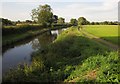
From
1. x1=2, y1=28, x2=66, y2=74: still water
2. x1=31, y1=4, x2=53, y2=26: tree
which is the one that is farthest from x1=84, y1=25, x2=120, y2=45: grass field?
x1=31, y1=4, x2=53, y2=26: tree

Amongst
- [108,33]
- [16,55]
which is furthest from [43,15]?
[16,55]

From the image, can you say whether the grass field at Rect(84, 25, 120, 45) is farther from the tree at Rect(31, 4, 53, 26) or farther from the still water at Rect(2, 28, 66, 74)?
the tree at Rect(31, 4, 53, 26)

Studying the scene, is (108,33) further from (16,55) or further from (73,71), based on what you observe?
(73,71)

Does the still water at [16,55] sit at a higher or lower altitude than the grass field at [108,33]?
lower

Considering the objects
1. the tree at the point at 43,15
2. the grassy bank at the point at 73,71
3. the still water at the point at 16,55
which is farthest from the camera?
the tree at the point at 43,15

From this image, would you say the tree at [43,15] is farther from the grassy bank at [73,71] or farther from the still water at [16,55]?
the grassy bank at [73,71]

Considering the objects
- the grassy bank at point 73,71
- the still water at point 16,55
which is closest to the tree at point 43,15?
the still water at point 16,55

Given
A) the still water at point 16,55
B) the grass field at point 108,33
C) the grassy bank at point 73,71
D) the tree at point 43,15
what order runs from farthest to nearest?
the tree at point 43,15
the grass field at point 108,33
the still water at point 16,55
the grassy bank at point 73,71

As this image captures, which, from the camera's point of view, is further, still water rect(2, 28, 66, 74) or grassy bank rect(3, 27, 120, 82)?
still water rect(2, 28, 66, 74)

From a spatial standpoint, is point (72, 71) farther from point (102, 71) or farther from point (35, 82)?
point (102, 71)

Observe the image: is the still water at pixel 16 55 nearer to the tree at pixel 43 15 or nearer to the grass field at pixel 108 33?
the grass field at pixel 108 33

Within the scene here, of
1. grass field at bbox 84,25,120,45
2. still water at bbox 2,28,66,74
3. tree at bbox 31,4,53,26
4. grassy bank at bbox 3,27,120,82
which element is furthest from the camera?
tree at bbox 31,4,53,26

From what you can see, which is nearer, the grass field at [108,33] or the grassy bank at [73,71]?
the grassy bank at [73,71]

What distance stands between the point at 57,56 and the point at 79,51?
8.20ft
